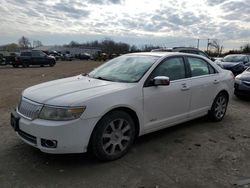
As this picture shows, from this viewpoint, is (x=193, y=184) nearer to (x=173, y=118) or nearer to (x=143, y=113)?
(x=143, y=113)

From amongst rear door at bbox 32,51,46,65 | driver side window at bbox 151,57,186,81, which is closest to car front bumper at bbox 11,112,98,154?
driver side window at bbox 151,57,186,81

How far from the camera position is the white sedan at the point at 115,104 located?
141 inches

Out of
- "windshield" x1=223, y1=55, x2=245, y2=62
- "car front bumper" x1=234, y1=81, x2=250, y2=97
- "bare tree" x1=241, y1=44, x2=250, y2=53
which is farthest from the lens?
"bare tree" x1=241, y1=44, x2=250, y2=53

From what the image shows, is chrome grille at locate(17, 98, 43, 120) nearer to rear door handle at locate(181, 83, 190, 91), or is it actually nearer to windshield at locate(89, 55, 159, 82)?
windshield at locate(89, 55, 159, 82)

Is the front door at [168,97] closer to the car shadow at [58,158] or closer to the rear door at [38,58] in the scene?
the car shadow at [58,158]

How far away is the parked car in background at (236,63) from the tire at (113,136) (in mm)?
12134

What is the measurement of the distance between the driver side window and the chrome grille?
1891 millimetres

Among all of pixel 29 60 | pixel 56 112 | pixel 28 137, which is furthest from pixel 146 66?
pixel 29 60

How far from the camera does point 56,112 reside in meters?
3.58

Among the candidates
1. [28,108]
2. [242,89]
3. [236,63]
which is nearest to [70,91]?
[28,108]

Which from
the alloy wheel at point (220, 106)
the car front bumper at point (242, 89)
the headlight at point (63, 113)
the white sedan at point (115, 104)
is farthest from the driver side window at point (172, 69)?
the car front bumper at point (242, 89)

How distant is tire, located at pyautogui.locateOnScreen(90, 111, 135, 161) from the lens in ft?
12.5

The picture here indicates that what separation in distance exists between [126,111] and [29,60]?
2610 centimetres

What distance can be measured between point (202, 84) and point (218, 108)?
0.97 metres
